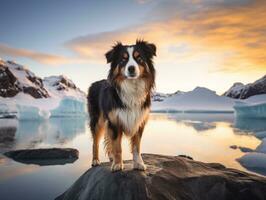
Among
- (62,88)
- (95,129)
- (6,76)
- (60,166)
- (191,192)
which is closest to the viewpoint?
(191,192)

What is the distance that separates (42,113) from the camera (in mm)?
47094

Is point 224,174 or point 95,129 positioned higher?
point 95,129

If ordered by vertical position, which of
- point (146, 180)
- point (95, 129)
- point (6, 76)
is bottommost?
point (146, 180)

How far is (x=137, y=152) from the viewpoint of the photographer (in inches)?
216

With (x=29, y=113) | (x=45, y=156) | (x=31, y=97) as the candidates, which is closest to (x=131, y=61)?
(x=45, y=156)

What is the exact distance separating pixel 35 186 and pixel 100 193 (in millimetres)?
5469

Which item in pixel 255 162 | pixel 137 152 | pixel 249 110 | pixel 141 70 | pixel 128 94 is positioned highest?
pixel 141 70

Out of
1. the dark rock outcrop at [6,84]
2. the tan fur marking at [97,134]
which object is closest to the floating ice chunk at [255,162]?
the tan fur marking at [97,134]

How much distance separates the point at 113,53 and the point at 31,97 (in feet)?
359

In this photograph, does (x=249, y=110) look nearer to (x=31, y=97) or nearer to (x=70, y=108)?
(x=70, y=108)

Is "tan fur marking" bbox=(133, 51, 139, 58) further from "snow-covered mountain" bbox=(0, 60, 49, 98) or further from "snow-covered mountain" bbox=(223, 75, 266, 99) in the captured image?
"snow-covered mountain" bbox=(0, 60, 49, 98)

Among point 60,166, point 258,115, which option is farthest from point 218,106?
point 60,166

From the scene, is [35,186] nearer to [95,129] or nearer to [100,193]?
[95,129]

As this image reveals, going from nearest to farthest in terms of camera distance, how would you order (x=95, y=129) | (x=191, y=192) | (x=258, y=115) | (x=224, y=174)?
(x=191, y=192), (x=224, y=174), (x=95, y=129), (x=258, y=115)
